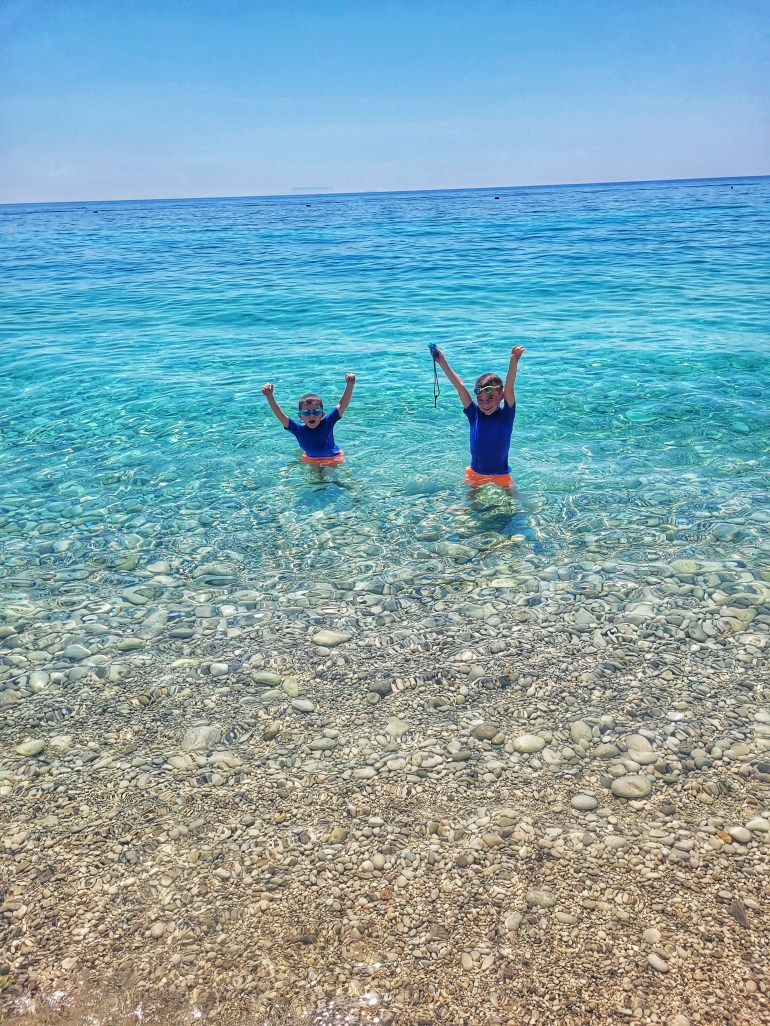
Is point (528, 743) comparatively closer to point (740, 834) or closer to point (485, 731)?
point (485, 731)

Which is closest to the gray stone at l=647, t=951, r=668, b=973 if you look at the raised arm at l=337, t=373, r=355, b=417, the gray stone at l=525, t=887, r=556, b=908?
the gray stone at l=525, t=887, r=556, b=908

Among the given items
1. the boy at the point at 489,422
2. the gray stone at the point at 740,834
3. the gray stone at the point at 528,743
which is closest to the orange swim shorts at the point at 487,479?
the boy at the point at 489,422

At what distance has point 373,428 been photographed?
11.8m

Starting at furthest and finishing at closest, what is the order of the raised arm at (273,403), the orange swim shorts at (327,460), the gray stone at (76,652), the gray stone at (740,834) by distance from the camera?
the orange swim shorts at (327,460), the raised arm at (273,403), the gray stone at (76,652), the gray stone at (740,834)


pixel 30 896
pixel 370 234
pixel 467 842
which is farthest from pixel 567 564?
pixel 370 234

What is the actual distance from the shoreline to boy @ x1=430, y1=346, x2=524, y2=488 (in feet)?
10.4

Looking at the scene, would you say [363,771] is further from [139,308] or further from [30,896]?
[139,308]

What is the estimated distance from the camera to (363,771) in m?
4.44

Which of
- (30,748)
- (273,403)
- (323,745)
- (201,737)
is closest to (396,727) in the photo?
(323,745)

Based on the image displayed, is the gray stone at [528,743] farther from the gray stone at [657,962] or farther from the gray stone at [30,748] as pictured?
the gray stone at [30,748]

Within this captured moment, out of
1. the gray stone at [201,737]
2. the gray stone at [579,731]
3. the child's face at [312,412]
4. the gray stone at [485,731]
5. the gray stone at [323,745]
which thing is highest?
the child's face at [312,412]

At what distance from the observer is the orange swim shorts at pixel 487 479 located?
28.3ft

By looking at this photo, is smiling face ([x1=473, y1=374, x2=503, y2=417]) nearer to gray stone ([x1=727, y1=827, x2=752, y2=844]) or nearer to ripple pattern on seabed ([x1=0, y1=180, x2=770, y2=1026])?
ripple pattern on seabed ([x1=0, y1=180, x2=770, y2=1026])

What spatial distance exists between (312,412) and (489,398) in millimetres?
2463
